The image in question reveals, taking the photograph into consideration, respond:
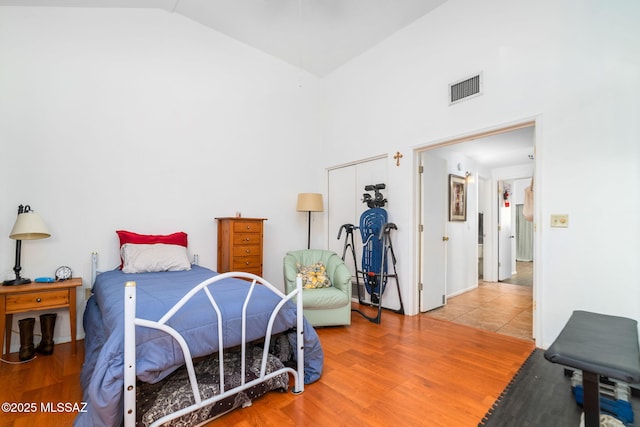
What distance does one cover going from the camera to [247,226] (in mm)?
3732

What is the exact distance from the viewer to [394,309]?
156 inches

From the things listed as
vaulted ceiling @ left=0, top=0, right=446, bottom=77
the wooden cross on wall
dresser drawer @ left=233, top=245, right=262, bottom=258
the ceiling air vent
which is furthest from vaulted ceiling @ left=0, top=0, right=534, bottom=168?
dresser drawer @ left=233, top=245, right=262, bottom=258

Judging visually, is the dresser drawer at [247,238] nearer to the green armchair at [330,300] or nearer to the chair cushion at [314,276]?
the green armchair at [330,300]

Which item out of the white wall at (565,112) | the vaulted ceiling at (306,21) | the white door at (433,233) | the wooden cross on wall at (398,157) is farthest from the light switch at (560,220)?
the vaulted ceiling at (306,21)

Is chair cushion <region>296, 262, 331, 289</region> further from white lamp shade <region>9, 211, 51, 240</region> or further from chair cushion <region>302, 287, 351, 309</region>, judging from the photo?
white lamp shade <region>9, 211, 51, 240</region>

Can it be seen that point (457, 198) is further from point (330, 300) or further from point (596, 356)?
point (596, 356)

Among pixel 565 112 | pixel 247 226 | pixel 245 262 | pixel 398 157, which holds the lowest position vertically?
pixel 245 262

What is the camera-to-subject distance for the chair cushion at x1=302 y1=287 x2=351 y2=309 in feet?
10.6

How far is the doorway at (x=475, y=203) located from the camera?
12.9 feet

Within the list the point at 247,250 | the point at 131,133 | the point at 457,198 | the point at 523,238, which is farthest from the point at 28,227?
the point at 523,238

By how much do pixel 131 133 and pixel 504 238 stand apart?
7.32 metres

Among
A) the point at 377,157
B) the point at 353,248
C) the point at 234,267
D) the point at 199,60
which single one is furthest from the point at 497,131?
the point at 199,60

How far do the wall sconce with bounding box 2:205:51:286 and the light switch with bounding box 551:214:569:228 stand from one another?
179 inches

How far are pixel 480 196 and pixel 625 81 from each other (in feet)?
14.2
